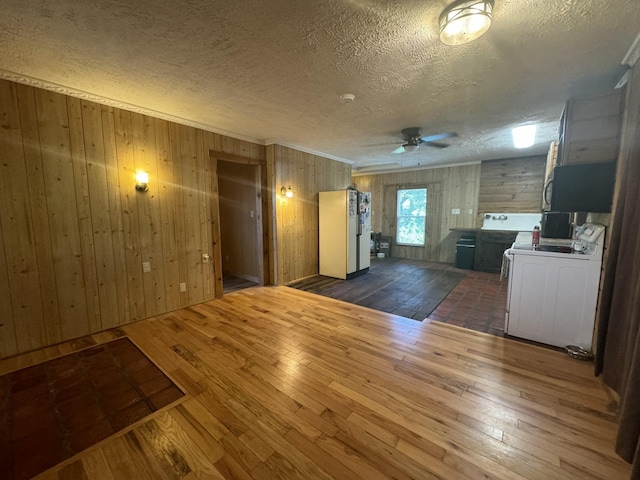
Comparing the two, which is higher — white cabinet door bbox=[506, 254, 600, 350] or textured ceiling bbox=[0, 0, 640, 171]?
textured ceiling bbox=[0, 0, 640, 171]

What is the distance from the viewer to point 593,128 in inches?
95.9

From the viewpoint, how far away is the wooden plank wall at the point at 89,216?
2.42 m

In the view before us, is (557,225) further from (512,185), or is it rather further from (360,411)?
(360,411)

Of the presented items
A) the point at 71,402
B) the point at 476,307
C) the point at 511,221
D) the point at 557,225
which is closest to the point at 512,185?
the point at 511,221

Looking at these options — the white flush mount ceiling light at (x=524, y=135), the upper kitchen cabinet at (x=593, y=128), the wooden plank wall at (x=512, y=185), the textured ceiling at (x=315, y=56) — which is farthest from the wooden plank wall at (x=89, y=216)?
the wooden plank wall at (x=512, y=185)

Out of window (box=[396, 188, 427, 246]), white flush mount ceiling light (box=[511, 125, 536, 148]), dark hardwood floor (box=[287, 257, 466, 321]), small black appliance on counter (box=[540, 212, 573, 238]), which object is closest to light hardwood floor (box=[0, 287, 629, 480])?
dark hardwood floor (box=[287, 257, 466, 321])

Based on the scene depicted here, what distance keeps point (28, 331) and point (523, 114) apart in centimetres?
608

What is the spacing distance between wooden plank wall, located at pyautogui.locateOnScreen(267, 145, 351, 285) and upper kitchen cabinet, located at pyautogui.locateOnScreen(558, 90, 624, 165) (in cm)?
377

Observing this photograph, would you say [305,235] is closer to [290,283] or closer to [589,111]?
[290,283]

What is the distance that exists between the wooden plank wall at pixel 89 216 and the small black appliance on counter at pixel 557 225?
472 centimetres

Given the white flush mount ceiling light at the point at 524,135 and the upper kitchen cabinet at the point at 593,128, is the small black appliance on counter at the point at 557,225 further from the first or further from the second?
the white flush mount ceiling light at the point at 524,135

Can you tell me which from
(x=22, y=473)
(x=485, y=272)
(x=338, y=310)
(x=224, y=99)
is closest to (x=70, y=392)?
(x=22, y=473)

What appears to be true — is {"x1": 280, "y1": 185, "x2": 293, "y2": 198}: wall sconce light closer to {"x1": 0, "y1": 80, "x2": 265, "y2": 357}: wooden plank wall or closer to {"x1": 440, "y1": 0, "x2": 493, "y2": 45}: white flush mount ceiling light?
{"x1": 0, "y1": 80, "x2": 265, "y2": 357}: wooden plank wall

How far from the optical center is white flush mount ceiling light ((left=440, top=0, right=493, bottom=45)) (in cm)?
145
